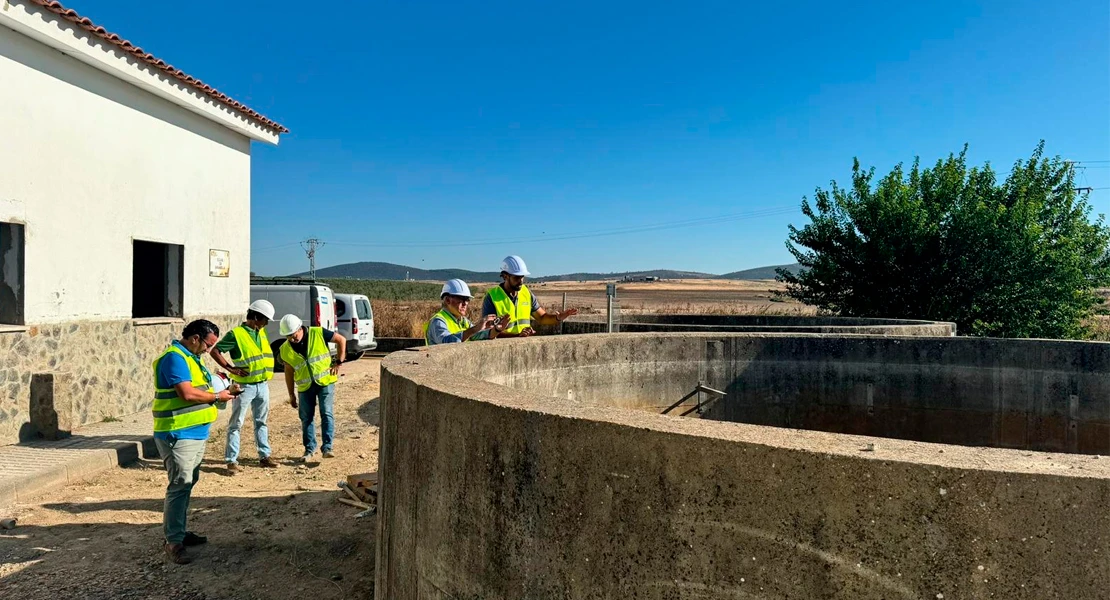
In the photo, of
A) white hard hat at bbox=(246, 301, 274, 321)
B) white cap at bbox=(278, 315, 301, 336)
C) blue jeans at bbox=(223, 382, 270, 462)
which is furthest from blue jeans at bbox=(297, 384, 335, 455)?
white hard hat at bbox=(246, 301, 274, 321)

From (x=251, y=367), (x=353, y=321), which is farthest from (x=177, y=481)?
(x=353, y=321)

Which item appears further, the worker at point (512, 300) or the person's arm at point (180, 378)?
the worker at point (512, 300)

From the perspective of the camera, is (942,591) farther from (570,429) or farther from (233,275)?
(233,275)

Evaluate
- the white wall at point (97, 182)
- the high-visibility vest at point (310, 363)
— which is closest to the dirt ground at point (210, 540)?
the high-visibility vest at point (310, 363)

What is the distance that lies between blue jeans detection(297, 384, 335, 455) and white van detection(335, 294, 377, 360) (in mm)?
8000

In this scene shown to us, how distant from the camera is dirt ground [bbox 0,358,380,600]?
4.11 metres

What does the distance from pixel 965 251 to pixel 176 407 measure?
14.1 metres

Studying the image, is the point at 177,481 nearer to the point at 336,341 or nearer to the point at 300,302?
the point at 336,341

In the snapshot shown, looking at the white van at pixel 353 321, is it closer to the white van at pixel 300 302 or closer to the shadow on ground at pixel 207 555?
the white van at pixel 300 302

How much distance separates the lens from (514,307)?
6.00m

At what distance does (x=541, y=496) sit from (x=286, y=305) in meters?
12.7

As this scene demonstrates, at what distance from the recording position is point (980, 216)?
13344mm

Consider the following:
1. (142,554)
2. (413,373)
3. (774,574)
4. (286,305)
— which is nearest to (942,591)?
(774,574)

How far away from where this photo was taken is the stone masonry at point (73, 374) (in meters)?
6.87
